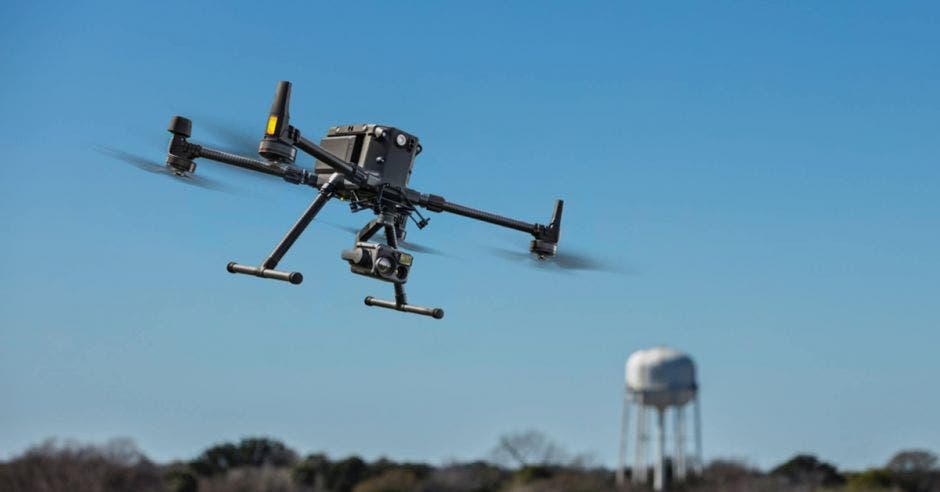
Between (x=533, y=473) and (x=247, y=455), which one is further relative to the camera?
Result: (x=247, y=455)

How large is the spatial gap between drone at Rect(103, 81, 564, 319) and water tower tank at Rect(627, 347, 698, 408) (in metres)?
22.9

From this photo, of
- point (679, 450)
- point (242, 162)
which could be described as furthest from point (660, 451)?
point (242, 162)

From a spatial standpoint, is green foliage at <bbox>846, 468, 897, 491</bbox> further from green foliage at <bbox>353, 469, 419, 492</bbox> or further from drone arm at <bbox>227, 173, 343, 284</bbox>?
drone arm at <bbox>227, 173, 343, 284</bbox>

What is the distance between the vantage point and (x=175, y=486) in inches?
2132

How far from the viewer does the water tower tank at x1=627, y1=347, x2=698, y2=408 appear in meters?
48.5

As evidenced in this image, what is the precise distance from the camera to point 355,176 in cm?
2447

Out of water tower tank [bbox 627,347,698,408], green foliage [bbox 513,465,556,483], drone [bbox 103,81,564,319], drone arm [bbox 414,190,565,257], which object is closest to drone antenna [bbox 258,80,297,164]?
drone [bbox 103,81,564,319]

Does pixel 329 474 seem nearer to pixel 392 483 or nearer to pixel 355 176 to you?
pixel 392 483

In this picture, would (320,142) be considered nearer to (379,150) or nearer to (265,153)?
(379,150)

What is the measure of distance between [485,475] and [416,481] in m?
3.52

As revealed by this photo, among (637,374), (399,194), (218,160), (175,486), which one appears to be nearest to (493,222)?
(399,194)

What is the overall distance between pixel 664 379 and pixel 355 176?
27.5 metres

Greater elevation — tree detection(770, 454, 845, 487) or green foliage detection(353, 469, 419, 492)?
tree detection(770, 454, 845, 487)

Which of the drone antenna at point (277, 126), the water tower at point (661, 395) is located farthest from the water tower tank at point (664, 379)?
the drone antenna at point (277, 126)
